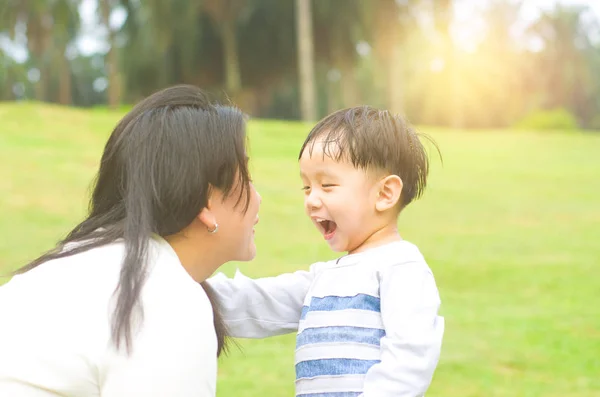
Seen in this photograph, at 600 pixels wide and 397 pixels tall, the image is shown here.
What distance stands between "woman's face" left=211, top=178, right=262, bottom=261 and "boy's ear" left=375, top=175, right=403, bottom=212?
0.37 metres

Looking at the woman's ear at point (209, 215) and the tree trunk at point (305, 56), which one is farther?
the tree trunk at point (305, 56)

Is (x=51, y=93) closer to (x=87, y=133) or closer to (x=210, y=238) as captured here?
(x=87, y=133)

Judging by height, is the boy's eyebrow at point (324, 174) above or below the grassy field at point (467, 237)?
above

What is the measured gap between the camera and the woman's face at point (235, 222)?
2129mm

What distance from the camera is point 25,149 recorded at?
44.2 ft

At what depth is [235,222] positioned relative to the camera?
2193 mm

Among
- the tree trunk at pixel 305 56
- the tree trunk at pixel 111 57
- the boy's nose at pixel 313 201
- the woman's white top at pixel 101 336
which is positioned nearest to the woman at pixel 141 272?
the woman's white top at pixel 101 336

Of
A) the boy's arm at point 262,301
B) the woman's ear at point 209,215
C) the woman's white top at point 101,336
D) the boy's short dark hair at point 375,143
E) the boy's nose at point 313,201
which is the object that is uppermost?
the boy's short dark hair at point 375,143

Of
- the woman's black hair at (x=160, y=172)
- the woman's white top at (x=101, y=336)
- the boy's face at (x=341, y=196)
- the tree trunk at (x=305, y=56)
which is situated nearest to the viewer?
the woman's white top at (x=101, y=336)

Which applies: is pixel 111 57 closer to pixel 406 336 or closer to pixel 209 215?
pixel 209 215

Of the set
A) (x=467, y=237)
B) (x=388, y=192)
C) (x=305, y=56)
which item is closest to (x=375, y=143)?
(x=388, y=192)

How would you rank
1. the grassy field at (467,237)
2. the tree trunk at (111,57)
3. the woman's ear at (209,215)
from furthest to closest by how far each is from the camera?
the tree trunk at (111,57), the grassy field at (467,237), the woman's ear at (209,215)

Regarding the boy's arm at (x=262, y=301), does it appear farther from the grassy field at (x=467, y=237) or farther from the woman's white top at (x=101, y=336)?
the woman's white top at (x=101, y=336)

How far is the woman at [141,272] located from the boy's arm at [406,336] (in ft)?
1.47
